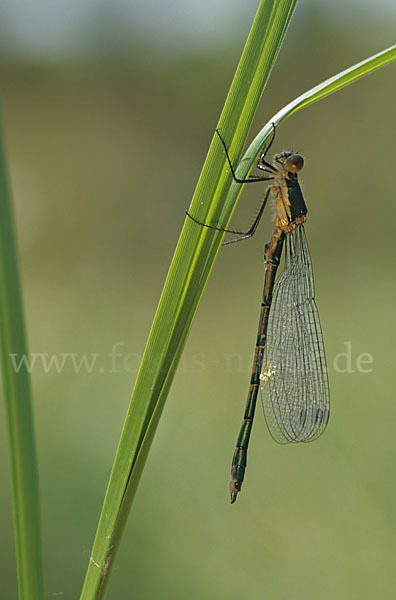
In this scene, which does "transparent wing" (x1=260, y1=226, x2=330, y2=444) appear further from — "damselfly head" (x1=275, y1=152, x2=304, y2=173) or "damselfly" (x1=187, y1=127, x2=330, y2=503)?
"damselfly head" (x1=275, y1=152, x2=304, y2=173)

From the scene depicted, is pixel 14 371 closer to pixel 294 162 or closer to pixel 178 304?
pixel 178 304

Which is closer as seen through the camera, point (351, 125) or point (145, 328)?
point (145, 328)

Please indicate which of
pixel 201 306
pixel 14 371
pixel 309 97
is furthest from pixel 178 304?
pixel 201 306

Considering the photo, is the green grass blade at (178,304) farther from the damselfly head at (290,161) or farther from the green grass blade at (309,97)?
the damselfly head at (290,161)

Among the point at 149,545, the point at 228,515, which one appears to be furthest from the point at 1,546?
the point at 228,515

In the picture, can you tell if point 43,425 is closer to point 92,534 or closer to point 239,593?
point 92,534

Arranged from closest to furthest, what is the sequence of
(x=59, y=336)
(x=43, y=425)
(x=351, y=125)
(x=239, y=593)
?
(x=239, y=593) < (x=43, y=425) < (x=59, y=336) < (x=351, y=125)
